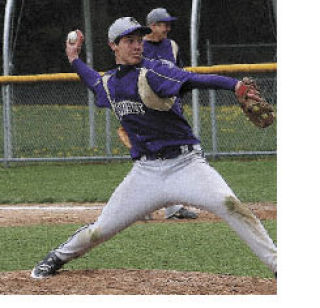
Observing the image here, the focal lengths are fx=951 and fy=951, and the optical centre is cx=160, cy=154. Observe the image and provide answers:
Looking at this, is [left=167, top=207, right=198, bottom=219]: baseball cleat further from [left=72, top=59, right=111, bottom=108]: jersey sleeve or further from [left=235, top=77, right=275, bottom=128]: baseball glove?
[left=235, top=77, right=275, bottom=128]: baseball glove

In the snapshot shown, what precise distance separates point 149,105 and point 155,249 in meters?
1.91

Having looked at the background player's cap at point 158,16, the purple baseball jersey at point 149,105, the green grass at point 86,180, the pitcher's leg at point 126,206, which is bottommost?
the green grass at point 86,180

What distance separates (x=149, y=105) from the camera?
193 inches

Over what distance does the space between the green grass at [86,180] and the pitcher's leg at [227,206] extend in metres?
4.28

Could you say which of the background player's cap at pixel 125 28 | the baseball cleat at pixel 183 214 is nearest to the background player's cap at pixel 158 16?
the baseball cleat at pixel 183 214

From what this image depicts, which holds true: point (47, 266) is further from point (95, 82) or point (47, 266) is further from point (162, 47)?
point (162, 47)

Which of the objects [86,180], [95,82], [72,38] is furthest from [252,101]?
[86,180]

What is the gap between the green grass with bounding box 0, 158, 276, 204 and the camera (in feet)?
Answer: 31.5

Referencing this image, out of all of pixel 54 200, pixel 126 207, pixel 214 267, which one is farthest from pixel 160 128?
pixel 54 200

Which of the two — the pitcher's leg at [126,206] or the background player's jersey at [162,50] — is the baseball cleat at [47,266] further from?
the background player's jersey at [162,50]

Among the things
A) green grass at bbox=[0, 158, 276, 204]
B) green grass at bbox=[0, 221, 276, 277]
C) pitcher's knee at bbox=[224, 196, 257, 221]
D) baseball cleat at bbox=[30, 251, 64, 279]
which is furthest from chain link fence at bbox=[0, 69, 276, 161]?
pitcher's knee at bbox=[224, 196, 257, 221]

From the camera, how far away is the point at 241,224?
4754 mm

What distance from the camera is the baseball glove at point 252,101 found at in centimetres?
443

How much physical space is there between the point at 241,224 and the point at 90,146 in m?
7.91
